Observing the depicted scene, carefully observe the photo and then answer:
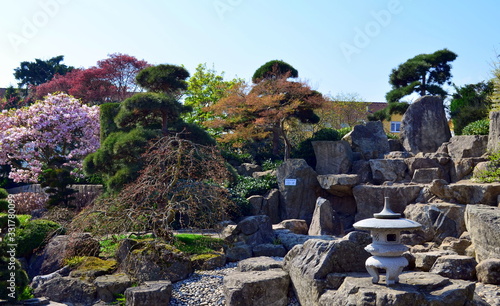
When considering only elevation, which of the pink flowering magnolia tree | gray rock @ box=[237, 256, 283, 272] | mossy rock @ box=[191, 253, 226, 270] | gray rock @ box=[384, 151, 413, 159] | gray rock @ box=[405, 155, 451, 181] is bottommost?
mossy rock @ box=[191, 253, 226, 270]

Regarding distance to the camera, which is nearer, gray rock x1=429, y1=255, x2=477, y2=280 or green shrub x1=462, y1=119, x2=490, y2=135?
gray rock x1=429, y1=255, x2=477, y2=280

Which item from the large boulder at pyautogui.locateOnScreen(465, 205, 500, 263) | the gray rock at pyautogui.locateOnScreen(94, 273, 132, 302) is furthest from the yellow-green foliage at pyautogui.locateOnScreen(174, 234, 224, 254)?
A: the large boulder at pyautogui.locateOnScreen(465, 205, 500, 263)

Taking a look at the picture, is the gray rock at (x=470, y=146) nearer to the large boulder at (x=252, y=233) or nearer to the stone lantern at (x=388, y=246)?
the large boulder at (x=252, y=233)

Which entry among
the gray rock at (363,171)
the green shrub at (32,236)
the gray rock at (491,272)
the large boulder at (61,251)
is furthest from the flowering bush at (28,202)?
the gray rock at (491,272)

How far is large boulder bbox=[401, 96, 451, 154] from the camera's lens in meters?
15.3

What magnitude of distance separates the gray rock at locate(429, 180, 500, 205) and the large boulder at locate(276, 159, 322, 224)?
382cm

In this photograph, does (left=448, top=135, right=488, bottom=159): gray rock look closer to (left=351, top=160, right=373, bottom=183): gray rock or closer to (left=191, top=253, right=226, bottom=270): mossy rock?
(left=351, top=160, right=373, bottom=183): gray rock

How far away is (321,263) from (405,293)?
1.31m

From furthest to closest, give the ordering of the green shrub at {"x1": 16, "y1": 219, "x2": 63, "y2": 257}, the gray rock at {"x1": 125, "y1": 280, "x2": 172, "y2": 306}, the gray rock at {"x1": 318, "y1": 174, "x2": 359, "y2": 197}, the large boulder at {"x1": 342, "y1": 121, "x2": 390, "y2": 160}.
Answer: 1. the large boulder at {"x1": 342, "y1": 121, "x2": 390, "y2": 160}
2. the gray rock at {"x1": 318, "y1": 174, "x2": 359, "y2": 197}
3. the green shrub at {"x1": 16, "y1": 219, "x2": 63, "y2": 257}
4. the gray rock at {"x1": 125, "y1": 280, "x2": 172, "y2": 306}

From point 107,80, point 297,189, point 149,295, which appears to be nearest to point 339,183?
point 297,189

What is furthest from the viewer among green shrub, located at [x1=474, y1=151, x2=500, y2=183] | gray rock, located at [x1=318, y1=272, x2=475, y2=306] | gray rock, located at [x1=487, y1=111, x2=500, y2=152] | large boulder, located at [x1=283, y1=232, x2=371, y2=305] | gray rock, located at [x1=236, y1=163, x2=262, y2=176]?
gray rock, located at [x1=236, y1=163, x2=262, y2=176]

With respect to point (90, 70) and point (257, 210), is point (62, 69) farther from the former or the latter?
point (257, 210)

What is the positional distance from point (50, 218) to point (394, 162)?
357 inches

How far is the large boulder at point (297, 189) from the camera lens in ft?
45.7
